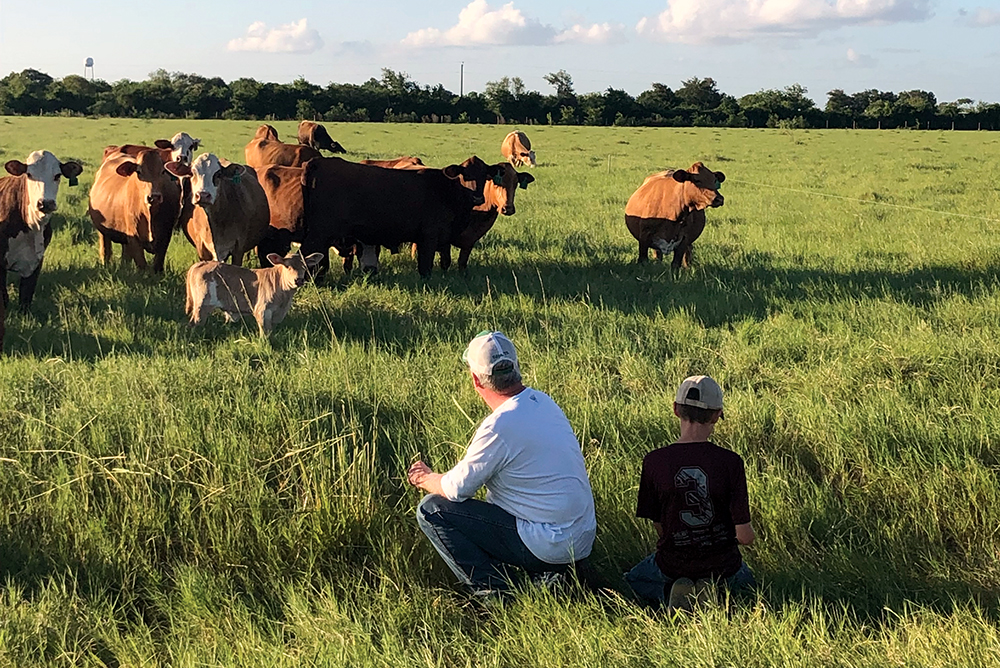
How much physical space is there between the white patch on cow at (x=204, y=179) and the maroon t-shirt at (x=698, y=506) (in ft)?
22.1

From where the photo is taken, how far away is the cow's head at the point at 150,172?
9633mm

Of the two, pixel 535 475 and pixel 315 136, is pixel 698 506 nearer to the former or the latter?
pixel 535 475

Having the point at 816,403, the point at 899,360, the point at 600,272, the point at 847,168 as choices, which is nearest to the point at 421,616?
the point at 816,403

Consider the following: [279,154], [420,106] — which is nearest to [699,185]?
[279,154]

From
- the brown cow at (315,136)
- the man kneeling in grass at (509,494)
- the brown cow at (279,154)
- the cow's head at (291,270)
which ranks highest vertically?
the brown cow at (315,136)

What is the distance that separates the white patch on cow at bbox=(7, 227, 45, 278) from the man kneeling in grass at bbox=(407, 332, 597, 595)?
6.31 meters

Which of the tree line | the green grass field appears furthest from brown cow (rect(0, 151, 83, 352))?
the tree line

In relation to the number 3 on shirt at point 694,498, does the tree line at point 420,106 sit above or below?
above

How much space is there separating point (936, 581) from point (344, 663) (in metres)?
2.43

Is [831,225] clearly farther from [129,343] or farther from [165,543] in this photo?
[165,543]

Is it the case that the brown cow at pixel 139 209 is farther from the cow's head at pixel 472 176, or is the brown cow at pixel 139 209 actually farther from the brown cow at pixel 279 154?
the cow's head at pixel 472 176

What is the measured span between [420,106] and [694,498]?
69.5 meters

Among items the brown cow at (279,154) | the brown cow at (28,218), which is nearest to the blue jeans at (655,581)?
the brown cow at (28,218)

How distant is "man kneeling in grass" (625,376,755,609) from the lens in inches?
136
